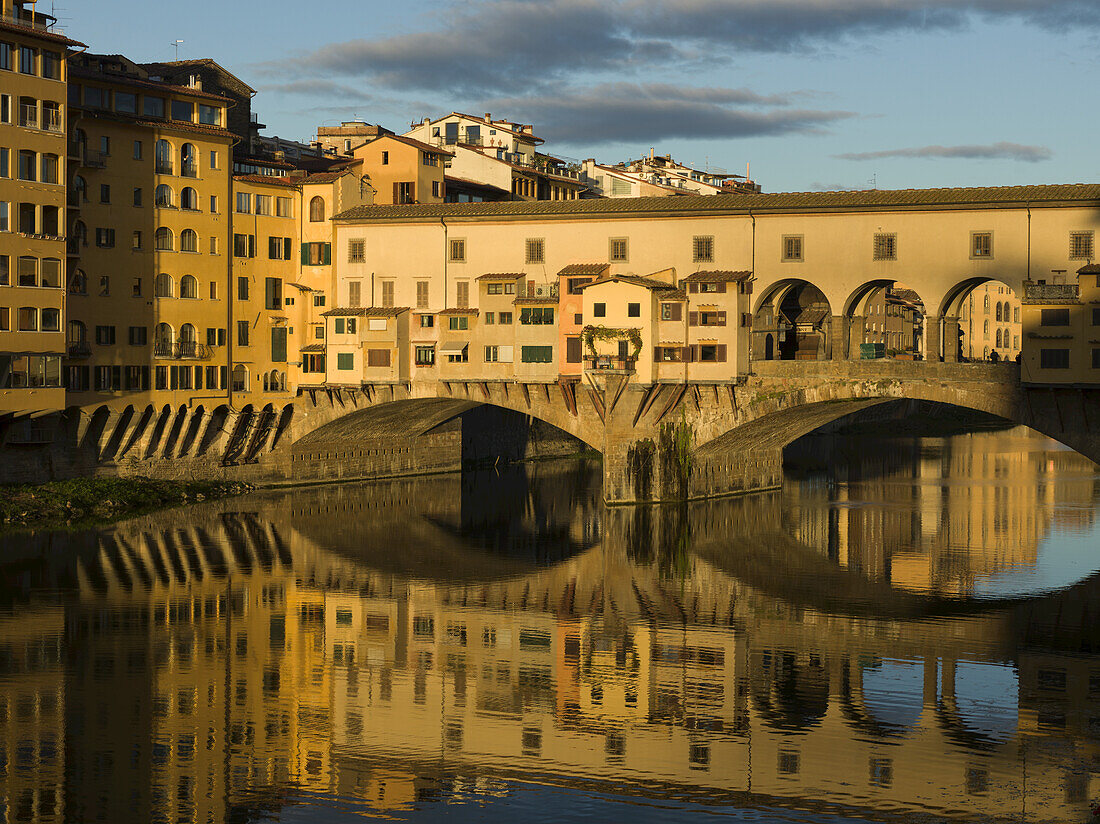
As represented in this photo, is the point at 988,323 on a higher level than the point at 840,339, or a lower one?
higher

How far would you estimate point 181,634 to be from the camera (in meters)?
38.4

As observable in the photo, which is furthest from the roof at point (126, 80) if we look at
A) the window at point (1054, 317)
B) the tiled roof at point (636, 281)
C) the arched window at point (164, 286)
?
the window at point (1054, 317)

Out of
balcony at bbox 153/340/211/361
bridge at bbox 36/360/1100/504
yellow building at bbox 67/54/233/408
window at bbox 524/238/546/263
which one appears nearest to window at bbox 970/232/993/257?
bridge at bbox 36/360/1100/504

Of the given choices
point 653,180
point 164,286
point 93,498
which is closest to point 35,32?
point 164,286

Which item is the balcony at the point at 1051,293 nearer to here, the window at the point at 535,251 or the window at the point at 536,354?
the window at the point at 536,354

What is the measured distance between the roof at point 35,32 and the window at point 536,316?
22.8 metres

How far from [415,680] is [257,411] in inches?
1491

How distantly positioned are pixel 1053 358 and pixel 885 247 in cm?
876

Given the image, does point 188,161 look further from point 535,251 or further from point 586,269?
point 586,269

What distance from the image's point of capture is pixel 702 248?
62000 millimetres

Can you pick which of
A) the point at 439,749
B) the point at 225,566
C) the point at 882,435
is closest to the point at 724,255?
the point at 225,566

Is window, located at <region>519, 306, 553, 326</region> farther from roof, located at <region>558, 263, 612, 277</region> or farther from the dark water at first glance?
the dark water

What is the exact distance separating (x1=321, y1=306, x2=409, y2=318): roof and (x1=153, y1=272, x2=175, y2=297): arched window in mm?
7810

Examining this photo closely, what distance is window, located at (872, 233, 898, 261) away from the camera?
5831 centimetres
